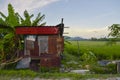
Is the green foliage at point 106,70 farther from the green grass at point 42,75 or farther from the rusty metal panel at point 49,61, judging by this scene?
the rusty metal panel at point 49,61

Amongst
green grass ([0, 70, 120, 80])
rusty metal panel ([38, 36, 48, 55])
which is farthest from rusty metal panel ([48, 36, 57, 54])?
green grass ([0, 70, 120, 80])

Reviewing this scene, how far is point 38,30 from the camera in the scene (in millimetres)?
13539

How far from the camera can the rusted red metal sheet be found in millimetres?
13453

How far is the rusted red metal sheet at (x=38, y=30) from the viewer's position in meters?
13.5

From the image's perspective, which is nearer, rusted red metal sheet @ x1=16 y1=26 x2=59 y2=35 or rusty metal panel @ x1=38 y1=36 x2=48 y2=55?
rusted red metal sheet @ x1=16 y1=26 x2=59 y2=35

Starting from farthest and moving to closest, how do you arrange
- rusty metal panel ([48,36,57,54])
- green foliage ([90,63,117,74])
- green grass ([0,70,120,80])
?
1. rusty metal panel ([48,36,57,54])
2. green foliage ([90,63,117,74])
3. green grass ([0,70,120,80])

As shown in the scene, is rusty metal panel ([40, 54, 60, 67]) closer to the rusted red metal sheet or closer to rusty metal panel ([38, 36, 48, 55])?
rusty metal panel ([38, 36, 48, 55])

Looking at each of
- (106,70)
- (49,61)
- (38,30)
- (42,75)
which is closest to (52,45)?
(49,61)

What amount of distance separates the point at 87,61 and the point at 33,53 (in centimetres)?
424

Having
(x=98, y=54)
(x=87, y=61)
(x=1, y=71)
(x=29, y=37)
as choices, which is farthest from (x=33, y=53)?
(x=98, y=54)

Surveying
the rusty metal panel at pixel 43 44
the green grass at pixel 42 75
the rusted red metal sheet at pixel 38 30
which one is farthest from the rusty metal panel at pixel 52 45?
the green grass at pixel 42 75

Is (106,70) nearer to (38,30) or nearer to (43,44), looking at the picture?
(43,44)

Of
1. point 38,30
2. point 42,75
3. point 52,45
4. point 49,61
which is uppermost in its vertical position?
point 38,30

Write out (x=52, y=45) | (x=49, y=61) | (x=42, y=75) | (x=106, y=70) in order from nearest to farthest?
(x=42, y=75), (x=106, y=70), (x=49, y=61), (x=52, y=45)
